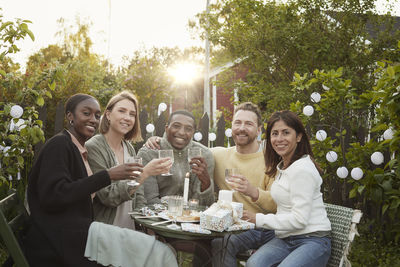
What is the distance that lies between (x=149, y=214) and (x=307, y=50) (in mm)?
7831

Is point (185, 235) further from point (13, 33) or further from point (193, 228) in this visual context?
point (13, 33)

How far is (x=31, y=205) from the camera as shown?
2.60 m

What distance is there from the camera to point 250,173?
3781 millimetres

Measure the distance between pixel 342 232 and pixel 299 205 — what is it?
0.45 meters

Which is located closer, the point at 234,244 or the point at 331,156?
the point at 234,244

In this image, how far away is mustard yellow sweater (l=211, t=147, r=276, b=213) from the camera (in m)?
3.43

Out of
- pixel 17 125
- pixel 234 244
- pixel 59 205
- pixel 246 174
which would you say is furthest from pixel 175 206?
pixel 17 125

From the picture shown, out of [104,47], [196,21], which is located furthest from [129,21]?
[196,21]

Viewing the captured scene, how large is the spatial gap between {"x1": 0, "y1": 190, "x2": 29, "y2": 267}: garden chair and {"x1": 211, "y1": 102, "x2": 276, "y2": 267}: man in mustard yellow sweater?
1.49 metres

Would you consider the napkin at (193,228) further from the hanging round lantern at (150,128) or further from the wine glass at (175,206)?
the hanging round lantern at (150,128)

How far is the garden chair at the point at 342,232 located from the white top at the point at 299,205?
0.29ft

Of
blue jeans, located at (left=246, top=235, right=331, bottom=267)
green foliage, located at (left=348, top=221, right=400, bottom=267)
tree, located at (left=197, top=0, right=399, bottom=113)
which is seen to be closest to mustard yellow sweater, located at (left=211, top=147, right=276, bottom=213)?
blue jeans, located at (left=246, top=235, right=331, bottom=267)

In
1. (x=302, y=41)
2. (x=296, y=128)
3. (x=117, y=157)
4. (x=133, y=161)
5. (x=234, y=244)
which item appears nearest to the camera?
(x=133, y=161)

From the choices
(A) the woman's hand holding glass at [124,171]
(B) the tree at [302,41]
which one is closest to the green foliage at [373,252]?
(A) the woman's hand holding glass at [124,171]
